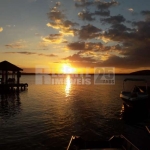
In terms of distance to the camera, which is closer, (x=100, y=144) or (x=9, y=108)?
(x=100, y=144)

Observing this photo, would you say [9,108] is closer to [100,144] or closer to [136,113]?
[136,113]

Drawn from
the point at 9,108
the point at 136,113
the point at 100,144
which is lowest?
the point at 136,113

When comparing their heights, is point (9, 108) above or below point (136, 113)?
above

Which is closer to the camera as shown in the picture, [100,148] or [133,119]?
[100,148]

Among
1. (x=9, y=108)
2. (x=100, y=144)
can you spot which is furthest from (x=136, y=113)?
(x=9, y=108)

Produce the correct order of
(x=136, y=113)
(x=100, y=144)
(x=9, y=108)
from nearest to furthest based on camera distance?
(x=100, y=144) < (x=136, y=113) < (x=9, y=108)

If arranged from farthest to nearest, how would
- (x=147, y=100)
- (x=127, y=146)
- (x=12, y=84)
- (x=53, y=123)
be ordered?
(x=12, y=84)
(x=147, y=100)
(x=53, y=123)
(x=127, y=146)

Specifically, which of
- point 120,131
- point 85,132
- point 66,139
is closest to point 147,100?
point 120,131

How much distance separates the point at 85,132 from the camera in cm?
1819

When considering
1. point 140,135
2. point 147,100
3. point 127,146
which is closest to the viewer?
point 127,146

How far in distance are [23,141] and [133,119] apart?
573 inches

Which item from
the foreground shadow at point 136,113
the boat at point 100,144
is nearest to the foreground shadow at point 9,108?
the boat at point 100,144

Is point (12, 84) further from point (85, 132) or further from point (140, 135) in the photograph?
point (140, 135)

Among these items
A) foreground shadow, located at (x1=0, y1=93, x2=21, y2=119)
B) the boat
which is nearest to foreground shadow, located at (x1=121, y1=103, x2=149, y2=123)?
the boat
